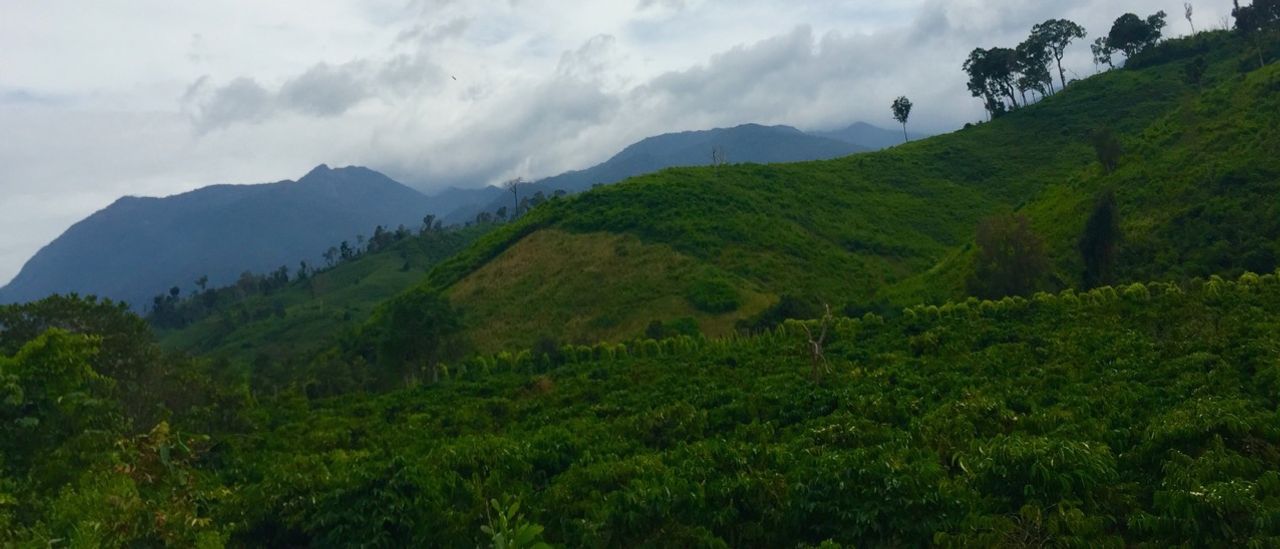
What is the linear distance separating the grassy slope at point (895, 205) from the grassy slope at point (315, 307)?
31595 mm

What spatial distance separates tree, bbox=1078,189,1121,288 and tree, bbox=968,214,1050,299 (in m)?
1.61

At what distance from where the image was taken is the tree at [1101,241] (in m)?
32.1

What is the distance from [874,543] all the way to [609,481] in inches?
186

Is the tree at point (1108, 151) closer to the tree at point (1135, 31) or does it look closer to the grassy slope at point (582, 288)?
the grassy slope at point (582, 288)

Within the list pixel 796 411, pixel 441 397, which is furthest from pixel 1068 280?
pixel 441 397

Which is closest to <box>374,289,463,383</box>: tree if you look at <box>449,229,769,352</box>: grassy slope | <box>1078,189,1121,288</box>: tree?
<box>449,229,769,352</box>: grassy slope

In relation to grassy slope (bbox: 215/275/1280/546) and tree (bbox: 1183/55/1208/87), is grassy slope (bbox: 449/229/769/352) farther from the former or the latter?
tree (bbox: 1183/55/1208/87)

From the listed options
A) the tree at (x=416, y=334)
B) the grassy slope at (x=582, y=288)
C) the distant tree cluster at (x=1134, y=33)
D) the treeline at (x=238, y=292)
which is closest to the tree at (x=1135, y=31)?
the distant tree cluster at (x=1134, y=33)

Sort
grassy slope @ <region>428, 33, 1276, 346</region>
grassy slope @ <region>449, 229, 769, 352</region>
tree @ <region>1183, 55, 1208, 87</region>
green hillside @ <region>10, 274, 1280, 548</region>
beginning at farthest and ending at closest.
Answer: tree @ <region>1183, 55, 1208, 87</region>
grassy slope @ <region>449, 229, 769, 352</region>
grassy slope @ <region>428, 33, 1276, 346</region>
green hillside @ <region>10, 274, 1280, 548</region>

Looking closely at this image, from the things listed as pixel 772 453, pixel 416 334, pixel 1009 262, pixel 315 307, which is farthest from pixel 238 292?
pixel 772 453

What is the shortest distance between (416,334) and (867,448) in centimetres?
2585

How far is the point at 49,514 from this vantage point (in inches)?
435

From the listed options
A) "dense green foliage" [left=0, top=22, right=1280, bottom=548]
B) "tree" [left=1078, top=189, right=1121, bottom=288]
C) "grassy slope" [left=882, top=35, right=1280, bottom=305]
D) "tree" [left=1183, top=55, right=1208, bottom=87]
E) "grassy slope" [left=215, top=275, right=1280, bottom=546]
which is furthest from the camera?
"tree" [left=1183, top=55, right=1208, bottom=87]

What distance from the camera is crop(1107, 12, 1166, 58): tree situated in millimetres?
79750
